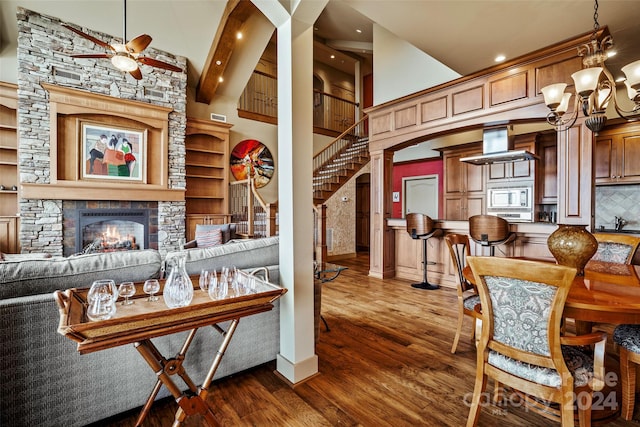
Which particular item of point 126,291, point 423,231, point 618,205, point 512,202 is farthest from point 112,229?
point 618,205

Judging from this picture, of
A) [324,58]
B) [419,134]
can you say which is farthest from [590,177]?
[324,58]

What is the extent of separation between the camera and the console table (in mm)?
1050

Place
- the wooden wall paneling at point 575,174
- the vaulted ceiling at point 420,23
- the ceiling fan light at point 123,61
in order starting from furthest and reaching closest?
the ceiling fan light at point 123,61 → the wooden wall paneling at point 575,174 → the vaulted ceiling at point 420,23

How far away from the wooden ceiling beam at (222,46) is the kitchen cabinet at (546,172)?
5.67m

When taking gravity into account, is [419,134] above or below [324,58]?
below

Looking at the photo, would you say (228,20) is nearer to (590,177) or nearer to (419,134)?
(419,134)

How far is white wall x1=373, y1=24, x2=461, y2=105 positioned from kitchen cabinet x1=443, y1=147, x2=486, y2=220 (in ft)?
7.09

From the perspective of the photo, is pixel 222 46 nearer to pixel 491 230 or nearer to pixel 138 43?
pixel 138 43

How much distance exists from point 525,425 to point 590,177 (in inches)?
113

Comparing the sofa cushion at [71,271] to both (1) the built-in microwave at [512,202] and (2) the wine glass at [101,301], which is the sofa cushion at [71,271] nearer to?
(2) the wine glass at [101,301]

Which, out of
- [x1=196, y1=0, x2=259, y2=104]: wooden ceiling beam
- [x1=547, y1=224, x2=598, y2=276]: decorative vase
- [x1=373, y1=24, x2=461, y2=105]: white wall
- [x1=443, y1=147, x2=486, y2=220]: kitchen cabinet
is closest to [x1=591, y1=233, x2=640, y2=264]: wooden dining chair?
[x1=547, y1=224, x2=598, y2=276]: decorative vase

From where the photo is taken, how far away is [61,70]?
4.55 m

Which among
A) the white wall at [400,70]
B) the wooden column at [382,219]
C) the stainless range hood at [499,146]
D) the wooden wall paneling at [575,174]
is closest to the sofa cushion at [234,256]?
the wooden column at [382,219]

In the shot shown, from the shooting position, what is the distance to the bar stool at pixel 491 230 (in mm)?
3605
